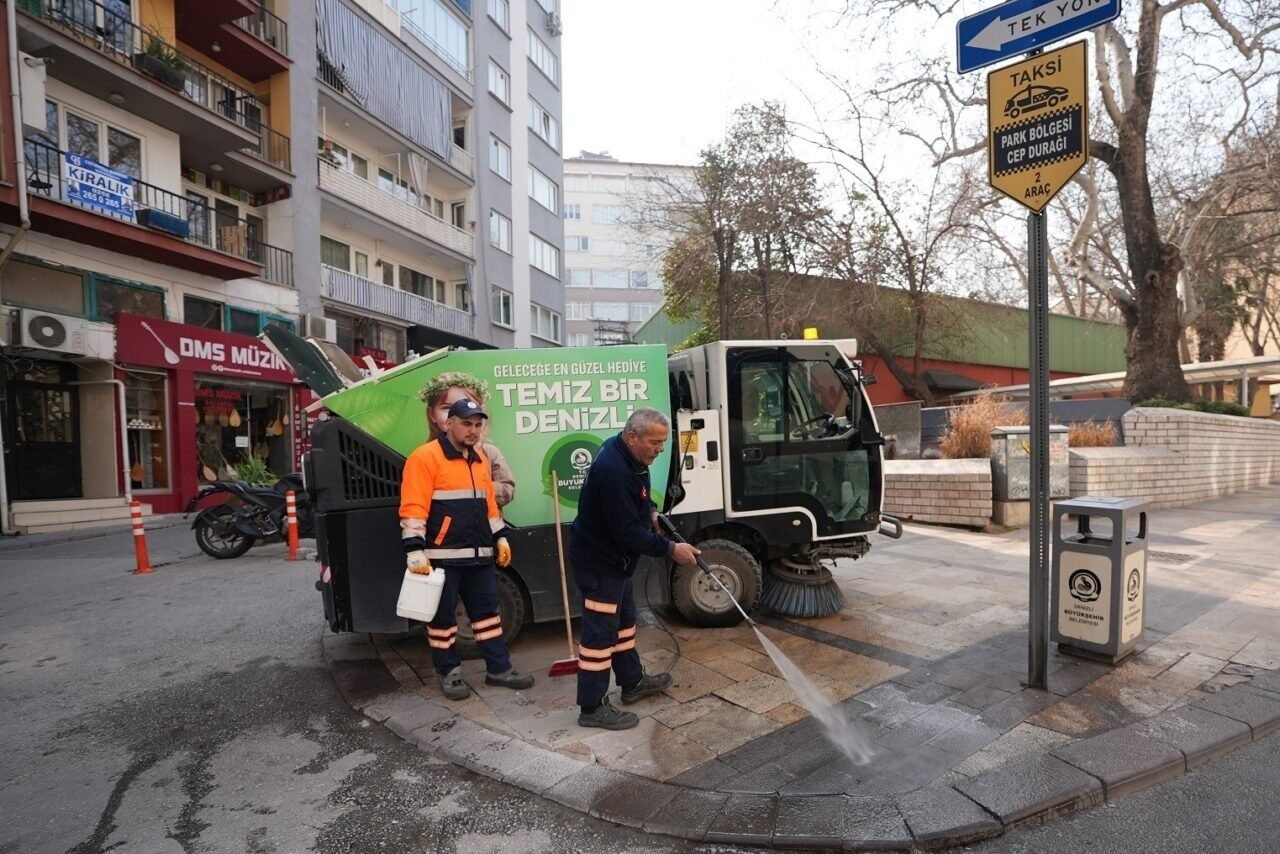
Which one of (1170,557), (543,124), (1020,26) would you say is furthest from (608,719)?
(543,124)

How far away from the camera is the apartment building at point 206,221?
12656 mm

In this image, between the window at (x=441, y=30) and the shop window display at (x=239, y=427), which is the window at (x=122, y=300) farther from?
the window at (x=441, y=30)

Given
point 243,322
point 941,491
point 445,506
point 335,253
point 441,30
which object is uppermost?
point 441,30

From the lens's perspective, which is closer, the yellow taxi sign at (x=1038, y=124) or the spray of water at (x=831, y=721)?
the spray of water at (x=831, y=721)

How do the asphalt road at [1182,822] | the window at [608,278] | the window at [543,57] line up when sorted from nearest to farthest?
the asphalt road at [1182,822], the window at [543,57], the window at [608,278]

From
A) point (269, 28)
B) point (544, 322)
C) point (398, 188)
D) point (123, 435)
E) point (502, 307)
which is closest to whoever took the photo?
point (123, 435)

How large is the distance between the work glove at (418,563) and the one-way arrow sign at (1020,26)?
166 inches

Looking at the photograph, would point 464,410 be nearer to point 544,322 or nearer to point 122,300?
point 122,300

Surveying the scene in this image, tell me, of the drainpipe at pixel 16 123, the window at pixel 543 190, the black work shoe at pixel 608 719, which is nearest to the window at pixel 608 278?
the window at pixel 543 190

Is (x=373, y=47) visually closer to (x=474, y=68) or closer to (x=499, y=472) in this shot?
(x=474, y=68)

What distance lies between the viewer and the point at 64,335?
12750 mm

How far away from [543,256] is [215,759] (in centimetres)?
2880

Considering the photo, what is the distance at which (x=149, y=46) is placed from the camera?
14.4 metres

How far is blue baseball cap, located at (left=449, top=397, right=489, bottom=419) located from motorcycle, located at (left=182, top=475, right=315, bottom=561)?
6.42 metres
